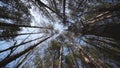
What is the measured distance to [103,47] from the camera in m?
11.0

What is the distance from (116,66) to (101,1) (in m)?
4.93

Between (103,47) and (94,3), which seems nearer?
(94,3)

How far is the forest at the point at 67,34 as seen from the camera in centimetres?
814

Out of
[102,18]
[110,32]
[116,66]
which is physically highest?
[102,18]

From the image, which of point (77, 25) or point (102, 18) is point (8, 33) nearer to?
point (77, 25)

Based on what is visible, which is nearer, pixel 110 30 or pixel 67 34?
pixel 110 30

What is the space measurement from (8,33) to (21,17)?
1458 mm

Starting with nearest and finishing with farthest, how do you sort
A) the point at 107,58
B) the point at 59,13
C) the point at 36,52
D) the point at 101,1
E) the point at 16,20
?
1. the point at 101,1
2. the point at 16,20
3. the point at 107,58
4. the point at 59,13
5. the point at 36,52

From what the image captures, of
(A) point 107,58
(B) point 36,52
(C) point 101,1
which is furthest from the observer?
(B) point 36,52

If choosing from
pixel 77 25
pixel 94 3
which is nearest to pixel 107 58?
pixel 77 25

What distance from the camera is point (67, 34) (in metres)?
15.4

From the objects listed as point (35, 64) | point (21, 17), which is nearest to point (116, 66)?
point (35, 64)

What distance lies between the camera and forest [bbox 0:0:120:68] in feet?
26.7

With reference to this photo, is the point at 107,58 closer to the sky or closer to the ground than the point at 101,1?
closer to the ground
